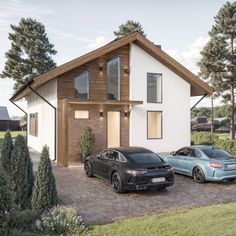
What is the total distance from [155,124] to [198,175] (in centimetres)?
700

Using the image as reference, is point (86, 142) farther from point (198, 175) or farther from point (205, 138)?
point (205, 138)

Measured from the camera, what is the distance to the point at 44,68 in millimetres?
37281

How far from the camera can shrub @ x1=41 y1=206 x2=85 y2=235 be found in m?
6.13

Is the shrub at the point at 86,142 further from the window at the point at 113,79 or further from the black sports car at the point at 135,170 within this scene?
the black sports car at the point at 135,170

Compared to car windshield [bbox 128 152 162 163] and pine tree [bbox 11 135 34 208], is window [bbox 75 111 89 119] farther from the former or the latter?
pine tree [bbox 11 135 34 208]

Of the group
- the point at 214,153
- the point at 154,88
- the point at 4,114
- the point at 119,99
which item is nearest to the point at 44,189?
the point at 214,153

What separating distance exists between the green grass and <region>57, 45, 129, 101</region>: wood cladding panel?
32.3 feet

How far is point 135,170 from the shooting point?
30.1ft

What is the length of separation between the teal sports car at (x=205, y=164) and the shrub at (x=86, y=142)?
457 centimetres

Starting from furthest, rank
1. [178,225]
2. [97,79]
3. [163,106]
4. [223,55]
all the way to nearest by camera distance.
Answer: [223,55], [163,106], [97,79], [178,225]

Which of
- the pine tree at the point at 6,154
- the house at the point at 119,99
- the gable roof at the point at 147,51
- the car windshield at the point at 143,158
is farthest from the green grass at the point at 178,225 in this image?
the gable roof at the point at 147,51

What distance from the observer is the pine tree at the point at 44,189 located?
7.09 m

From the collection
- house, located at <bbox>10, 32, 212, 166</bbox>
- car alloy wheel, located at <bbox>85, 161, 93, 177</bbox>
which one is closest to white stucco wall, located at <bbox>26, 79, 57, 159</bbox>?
house, located at <bbox>10, 32, 212, 166</bbox>

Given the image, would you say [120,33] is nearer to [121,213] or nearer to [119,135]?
[119,135]
